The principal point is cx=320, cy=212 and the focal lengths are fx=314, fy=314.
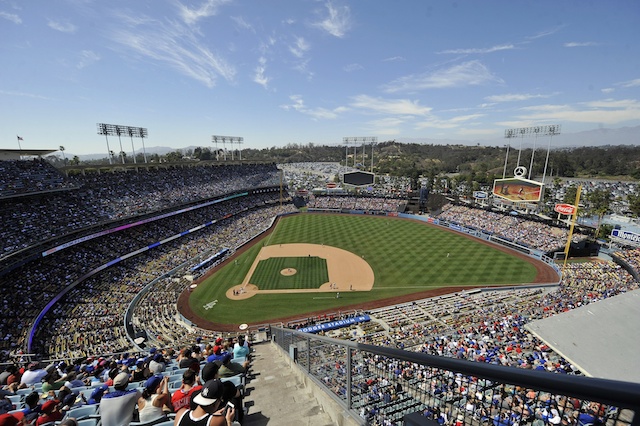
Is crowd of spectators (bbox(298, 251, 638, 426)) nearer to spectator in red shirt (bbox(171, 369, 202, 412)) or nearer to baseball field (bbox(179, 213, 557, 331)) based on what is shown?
spectator in red shirt (bbox(171, 369, 202, 412))

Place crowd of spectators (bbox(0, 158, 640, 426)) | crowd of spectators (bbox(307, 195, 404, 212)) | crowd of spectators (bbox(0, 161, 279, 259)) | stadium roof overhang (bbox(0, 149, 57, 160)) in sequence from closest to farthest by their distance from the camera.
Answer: crowd of spectators (bbox(0, 158, 640, 426)), crowd of spectators (bbox(0, 161, 279, 259)), stadium roof overhang (bbox(0, 149, 57, 160)), crowd of spectators (bbox(307, 195, 404, 212))

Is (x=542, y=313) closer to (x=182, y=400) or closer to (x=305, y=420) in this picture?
(x=305, y=420)

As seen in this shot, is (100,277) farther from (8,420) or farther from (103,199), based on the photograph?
(8,420)

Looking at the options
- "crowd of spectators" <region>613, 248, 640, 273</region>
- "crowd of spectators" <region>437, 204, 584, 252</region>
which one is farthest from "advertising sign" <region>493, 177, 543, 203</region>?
"crowd of spectators" <region>613, 248, 640, 273</region>

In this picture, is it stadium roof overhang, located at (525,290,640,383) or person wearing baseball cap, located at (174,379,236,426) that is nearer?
person wearing baseball cap, located at (174,379,236,426)

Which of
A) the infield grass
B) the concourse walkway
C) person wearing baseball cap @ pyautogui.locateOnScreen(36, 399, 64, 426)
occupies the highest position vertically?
person wearing baseball cap @ pyautogui.locateOnScreen(36, 399, 64, 426)

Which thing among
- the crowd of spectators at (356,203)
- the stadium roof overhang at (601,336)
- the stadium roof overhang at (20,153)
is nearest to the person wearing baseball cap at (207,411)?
the stadium roof overhang at (601,336)

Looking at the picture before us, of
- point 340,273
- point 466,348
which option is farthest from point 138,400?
point 340,273

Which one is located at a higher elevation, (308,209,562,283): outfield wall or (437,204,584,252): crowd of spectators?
(437,204,584,252): crowd of spectators
